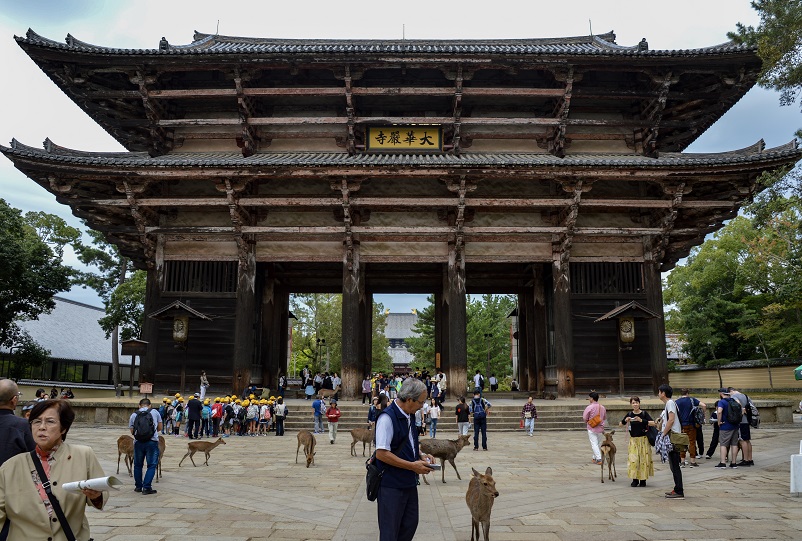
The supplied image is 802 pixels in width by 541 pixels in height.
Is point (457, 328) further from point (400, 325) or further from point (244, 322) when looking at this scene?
point (400, 325)

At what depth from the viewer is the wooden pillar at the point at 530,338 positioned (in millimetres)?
23562

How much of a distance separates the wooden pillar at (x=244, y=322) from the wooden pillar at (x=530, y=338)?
11.8 m

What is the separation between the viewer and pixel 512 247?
20.0 metres

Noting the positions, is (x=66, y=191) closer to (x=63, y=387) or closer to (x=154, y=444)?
(x=154, y=444)

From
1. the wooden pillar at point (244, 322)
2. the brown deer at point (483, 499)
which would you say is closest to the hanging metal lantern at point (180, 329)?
the wooden pillar at point (244, 322)

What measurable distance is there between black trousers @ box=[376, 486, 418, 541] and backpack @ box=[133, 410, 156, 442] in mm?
5626

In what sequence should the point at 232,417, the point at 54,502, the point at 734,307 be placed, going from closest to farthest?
the point at 54,502
the point at 232,417
the point at 734,307

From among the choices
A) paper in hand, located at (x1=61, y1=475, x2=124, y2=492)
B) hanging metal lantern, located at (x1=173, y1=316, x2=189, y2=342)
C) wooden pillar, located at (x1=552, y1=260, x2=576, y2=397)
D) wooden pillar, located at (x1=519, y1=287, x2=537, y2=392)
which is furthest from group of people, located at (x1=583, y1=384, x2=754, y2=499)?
hanging metal lantern, located at (x1=173, y1=316, x2=189, y2=342)

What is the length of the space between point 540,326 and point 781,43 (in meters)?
13.0

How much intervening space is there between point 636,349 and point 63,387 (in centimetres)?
2937

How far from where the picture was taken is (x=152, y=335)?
1908cm

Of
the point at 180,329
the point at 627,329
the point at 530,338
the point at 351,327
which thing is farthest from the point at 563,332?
the point at 180,329

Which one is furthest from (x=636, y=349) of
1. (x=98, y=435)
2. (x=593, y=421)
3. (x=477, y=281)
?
(x=98, y=435)

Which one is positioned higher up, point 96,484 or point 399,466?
point 96,484
